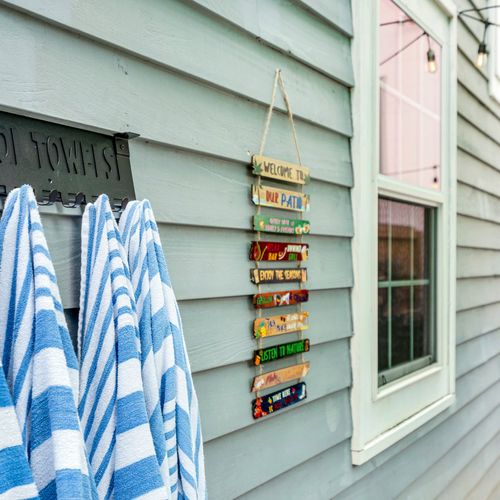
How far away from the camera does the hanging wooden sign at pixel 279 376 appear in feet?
5.25

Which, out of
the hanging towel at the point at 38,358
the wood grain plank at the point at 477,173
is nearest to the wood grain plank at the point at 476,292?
the wood grain plank at the point at 477,173

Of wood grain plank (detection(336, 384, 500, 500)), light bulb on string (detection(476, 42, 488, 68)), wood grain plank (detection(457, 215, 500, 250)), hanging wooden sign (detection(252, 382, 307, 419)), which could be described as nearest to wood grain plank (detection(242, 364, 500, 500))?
wood grain plank (detection(336, 384, 500, 500))

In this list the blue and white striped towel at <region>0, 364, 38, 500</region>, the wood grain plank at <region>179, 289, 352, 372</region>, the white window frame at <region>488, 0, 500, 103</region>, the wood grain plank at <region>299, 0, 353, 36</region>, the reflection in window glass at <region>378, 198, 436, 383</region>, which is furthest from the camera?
the white window frame at <region>488, 0, 500, 103</region>

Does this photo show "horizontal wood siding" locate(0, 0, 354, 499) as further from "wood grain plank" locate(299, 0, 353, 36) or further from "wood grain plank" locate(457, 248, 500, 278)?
"wood grain plank" locate(457, 248, 500, 278)

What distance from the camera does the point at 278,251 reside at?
5.54 feet

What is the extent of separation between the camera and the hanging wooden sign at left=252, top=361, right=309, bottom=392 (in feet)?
5.25

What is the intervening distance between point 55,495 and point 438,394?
227 centimetres

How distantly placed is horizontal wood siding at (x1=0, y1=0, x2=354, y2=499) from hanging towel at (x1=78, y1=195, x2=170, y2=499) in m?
0.09

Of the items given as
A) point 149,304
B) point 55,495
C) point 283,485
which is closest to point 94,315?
point 149,304

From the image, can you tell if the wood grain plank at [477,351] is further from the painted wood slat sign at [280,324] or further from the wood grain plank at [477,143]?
the painted wood slat sign at [280,324]

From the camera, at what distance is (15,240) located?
0.90 meters

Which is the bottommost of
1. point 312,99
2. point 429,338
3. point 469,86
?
point 429,338

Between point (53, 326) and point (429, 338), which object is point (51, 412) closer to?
point (53, 326)

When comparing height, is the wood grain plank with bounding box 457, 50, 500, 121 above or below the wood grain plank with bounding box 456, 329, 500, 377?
above
